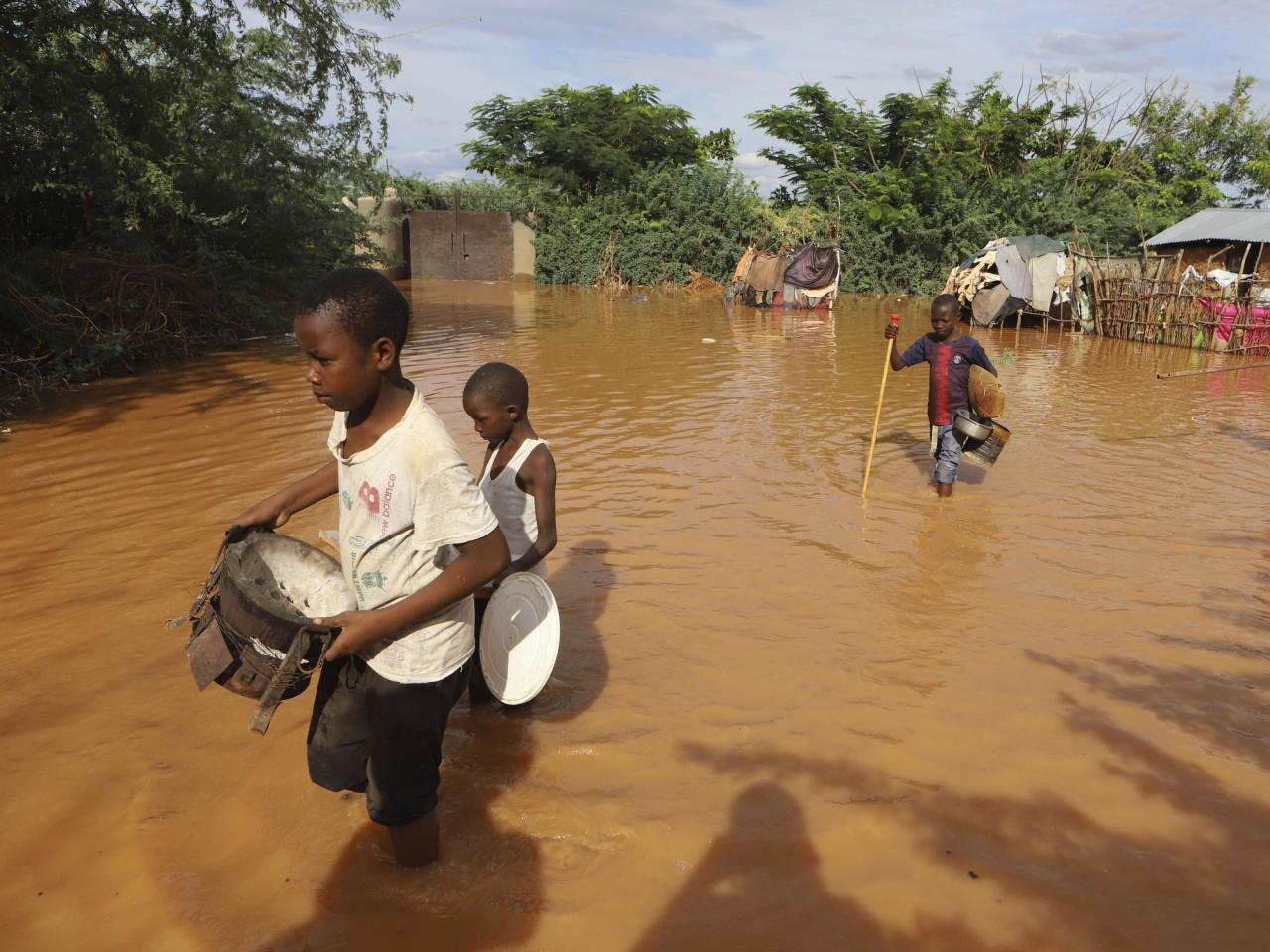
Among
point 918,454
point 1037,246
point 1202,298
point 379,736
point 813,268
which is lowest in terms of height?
point 918,454

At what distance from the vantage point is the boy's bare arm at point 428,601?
211cm

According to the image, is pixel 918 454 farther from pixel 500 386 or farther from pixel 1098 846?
pixel 500 386


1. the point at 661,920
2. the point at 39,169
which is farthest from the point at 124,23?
the point at 661,920

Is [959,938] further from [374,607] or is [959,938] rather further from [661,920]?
[374,607]

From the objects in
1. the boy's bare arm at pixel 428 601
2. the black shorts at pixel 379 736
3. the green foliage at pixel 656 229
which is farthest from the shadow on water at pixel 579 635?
the green foliage at pixel 656 229

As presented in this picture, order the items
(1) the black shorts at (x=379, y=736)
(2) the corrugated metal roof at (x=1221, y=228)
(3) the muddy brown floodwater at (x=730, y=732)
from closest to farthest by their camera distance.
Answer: (1) the black shorts at (x=379, y=736), (3) the muddy brown floodwater at (x=730, y=732), (2) the corrugated metal roof at (x=1221, y=228)

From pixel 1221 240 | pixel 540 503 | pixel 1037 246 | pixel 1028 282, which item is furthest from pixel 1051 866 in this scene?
pixel 1221 240

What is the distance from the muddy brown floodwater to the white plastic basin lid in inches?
13.5

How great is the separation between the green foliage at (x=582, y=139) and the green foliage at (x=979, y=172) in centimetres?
386

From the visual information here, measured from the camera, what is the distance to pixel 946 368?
6.19m

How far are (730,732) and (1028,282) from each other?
54.8ft

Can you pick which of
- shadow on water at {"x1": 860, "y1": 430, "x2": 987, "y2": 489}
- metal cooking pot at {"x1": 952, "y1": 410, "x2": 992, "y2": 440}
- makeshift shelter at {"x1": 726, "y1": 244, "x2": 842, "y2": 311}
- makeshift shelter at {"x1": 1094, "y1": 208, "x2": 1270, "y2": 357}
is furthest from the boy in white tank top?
makeshift shelter at {"x1": 726, "y1": 244, "x2": 842, "y2": 311}

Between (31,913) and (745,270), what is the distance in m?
21.3

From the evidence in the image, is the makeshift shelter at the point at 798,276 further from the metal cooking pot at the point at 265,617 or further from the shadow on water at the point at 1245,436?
the metal cooking pot at the point at 265,617
